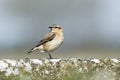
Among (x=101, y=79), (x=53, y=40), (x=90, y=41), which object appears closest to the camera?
(x=101, y=79)

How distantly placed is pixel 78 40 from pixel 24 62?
3034cm

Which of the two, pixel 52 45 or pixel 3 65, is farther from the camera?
pixel 52 45

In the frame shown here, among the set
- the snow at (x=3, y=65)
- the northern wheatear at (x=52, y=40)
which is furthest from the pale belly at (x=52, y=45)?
the snow at (x=3, y=65)

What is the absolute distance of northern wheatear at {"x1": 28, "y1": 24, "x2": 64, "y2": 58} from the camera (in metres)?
11.4

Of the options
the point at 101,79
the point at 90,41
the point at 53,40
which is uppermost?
the point at 90,41

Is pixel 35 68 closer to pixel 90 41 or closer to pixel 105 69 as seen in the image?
pixel 105 69

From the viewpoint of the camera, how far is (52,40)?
11.6 meters

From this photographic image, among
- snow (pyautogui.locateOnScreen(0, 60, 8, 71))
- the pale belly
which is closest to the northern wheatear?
A: the pale belly

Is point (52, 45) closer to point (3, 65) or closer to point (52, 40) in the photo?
point (52, 40)

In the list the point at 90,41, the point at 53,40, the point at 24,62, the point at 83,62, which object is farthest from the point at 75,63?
the point at 90,41

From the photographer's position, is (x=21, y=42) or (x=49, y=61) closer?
(x=49, y=61)

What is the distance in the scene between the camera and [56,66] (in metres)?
7.89

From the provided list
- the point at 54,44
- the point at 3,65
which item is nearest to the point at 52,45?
the point at 54,44

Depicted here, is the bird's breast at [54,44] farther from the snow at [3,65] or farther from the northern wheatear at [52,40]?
the snow at [3,65]
